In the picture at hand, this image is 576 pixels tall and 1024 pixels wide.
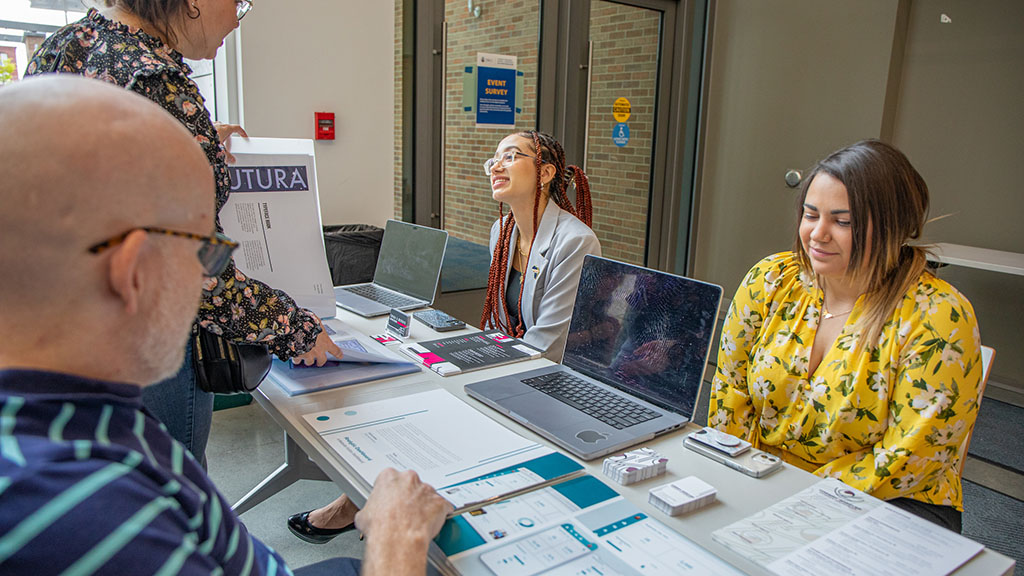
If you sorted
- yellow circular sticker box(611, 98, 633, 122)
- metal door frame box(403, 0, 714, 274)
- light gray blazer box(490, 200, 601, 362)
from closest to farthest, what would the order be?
light gray blazer box(490, 200, 601, 362)
metal door frame box(403, 0, 714, 274)
yellow circular sticker box(611, 98, 633, 122)

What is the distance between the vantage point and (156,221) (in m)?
0.62

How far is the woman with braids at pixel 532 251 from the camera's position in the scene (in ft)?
7.02

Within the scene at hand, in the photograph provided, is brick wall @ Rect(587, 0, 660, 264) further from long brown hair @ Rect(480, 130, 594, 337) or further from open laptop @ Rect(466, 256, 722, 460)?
open laptop @ Rect(466, 256, 722, 460)

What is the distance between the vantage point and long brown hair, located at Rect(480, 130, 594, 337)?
2.34 meters

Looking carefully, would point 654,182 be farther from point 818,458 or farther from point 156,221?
point 156,221

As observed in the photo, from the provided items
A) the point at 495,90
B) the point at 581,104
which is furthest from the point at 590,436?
the point at 581,104

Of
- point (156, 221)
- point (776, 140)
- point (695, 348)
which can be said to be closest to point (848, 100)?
point (776, 140)

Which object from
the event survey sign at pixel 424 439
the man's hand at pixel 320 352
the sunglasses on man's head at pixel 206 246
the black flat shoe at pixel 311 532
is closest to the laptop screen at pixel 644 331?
the event survey sign at pixel 424 439

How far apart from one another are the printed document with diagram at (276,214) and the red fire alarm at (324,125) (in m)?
1.44

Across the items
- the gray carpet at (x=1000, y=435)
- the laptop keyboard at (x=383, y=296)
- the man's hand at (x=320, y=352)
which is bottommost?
the gray carpet at (x=1000, y=435)

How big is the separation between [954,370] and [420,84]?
295 cm

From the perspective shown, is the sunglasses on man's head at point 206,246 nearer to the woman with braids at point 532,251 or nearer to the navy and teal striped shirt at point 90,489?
the navy and teal striped shirt at point 90,489

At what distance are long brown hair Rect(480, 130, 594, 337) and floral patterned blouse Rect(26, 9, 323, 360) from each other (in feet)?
3.48

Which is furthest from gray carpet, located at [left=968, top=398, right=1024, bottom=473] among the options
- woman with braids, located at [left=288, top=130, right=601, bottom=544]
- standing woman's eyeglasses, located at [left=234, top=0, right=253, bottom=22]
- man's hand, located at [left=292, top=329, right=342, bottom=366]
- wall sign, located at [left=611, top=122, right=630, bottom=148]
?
standing woman's eyeglasses, located at [left=234, top=0, right=253, bottom=22]
